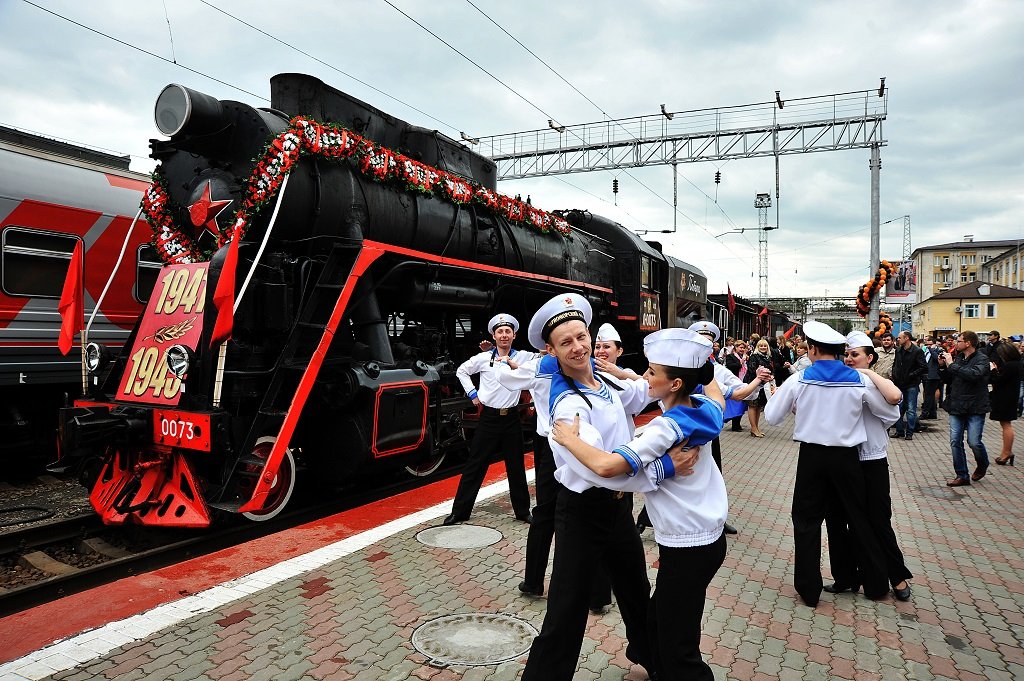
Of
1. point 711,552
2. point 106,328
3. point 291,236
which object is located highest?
point 291,236

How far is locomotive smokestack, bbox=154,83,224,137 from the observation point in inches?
216

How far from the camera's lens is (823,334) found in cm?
416

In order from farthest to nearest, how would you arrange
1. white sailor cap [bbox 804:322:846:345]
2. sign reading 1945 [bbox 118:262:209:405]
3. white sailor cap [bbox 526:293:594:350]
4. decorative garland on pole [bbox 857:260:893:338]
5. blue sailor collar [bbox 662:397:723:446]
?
decorative garland on pole [bbox 857:260:893:338], sign reading 1945 [bbox 118:262:209:405], white sailor cap [bbox 804:322:846:345], white sailor cap [bbox 526:293:594:350], blue sailor collar [bbox 662:397:723:446]

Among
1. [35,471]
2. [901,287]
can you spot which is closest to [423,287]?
[35,471]

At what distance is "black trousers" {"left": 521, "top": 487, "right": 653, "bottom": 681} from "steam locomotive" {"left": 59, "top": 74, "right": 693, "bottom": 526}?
9.34 ft

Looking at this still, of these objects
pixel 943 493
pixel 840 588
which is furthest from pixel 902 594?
pixel 943 493

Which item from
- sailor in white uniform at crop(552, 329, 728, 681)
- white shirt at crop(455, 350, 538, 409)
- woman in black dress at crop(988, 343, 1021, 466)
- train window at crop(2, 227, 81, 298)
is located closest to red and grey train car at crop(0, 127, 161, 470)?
train window at crop(2, 227, 81, 298)

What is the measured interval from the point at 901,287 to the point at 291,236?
17.9 meters

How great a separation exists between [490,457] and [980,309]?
201ft

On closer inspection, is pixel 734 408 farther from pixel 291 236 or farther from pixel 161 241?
pixel 161 241

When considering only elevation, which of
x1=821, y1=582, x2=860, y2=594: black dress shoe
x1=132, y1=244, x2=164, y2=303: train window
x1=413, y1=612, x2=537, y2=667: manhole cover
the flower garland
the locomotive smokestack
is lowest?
x1=821, y1=582, x2=860, y2=594: black dress shoe

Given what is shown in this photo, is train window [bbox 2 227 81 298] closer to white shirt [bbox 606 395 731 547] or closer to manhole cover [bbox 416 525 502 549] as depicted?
manhole cover [bbox 416 525 502 549]

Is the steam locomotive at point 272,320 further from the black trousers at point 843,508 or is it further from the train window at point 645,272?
the train window at point 645,272

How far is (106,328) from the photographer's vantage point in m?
Answer: 8.01
